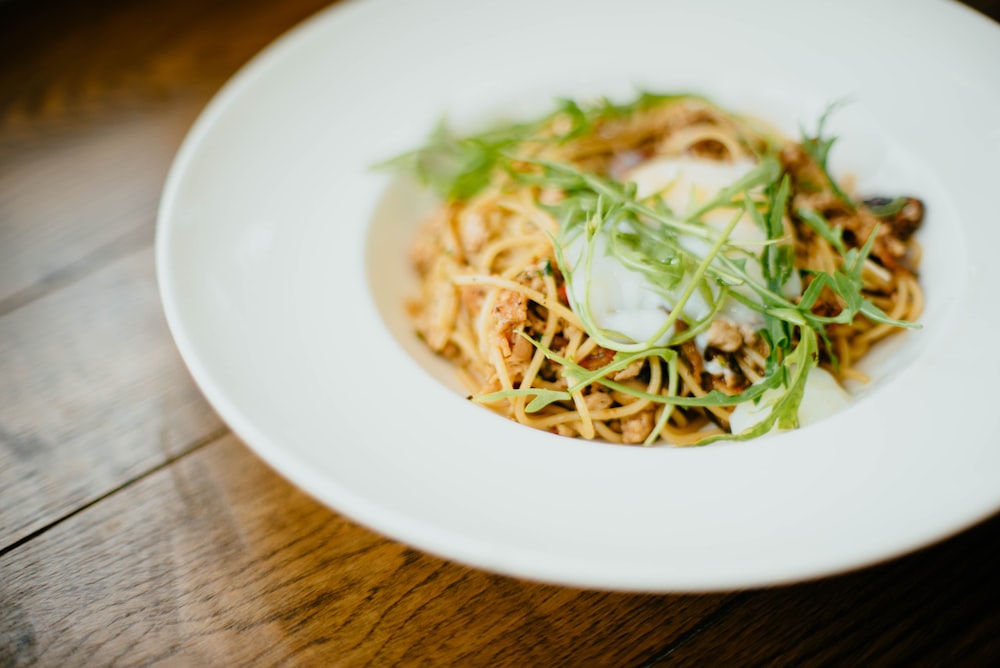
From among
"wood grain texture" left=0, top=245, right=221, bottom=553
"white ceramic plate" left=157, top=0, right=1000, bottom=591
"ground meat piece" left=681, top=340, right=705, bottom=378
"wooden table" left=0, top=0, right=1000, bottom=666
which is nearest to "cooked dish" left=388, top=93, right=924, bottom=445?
"ground meat piece" left=681, top=340, right=705, bottom=378

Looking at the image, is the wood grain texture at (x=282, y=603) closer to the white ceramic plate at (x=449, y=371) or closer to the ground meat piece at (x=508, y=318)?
the white ceramic plate at (x=449, y=371)

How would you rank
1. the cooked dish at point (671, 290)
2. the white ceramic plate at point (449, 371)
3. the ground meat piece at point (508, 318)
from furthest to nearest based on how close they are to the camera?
the ground meat piece at point (508, 318), the cooked dish at point (671, 290), the white ceramic plate at point (449, 371)

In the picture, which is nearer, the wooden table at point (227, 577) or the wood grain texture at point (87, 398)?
the wooden table at point (227, 577)

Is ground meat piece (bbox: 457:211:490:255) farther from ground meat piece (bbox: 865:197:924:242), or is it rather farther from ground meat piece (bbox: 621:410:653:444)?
ground meat piece (bbox: 865:197:924:242)

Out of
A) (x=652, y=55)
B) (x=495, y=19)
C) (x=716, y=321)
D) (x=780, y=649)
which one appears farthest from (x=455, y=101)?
(x=780, y=649)

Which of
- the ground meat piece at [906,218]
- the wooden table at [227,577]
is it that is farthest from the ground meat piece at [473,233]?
the ground meat piece at [906,218]

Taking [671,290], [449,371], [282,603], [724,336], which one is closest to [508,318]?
[449,371]

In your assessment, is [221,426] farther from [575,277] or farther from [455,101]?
[455,101]
